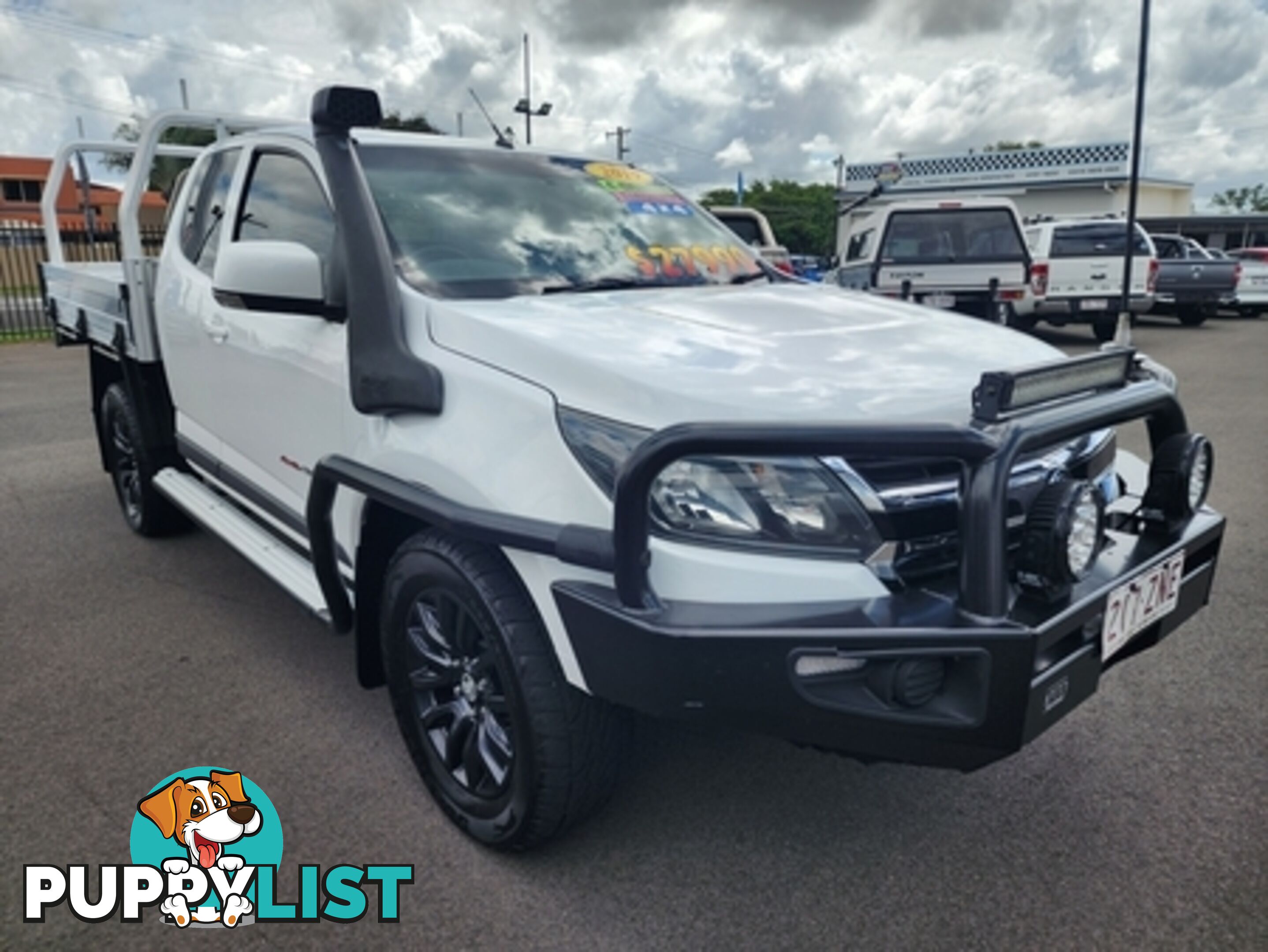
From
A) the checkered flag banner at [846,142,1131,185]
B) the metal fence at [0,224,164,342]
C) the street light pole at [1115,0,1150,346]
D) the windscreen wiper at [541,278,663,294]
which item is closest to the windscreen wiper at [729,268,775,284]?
the windscreen wiper at [541,278,663,294]

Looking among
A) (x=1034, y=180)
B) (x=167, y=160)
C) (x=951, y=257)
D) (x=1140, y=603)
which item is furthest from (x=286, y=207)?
(x=1034, y=180)

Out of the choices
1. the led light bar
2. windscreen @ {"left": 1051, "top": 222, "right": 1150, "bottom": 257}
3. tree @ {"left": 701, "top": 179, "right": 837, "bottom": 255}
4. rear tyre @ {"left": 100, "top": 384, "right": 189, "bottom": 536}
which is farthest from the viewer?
tree @ {"left": 701, "top": 179, "right": 837, "bottom": 255}

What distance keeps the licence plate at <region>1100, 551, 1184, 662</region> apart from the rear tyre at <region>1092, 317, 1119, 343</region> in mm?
12504

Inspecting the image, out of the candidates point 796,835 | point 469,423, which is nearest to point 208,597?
point 469,423

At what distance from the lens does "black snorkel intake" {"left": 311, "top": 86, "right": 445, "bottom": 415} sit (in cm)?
234

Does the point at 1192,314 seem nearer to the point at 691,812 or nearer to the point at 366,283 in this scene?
the point at 691,812

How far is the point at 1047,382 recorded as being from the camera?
6.61 feet

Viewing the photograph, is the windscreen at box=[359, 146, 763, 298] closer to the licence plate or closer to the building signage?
the licence plate

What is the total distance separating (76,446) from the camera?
7.02 metres

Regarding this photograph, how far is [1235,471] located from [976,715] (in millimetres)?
5331

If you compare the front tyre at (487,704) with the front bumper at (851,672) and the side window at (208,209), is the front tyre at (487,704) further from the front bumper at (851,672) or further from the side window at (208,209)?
the side window at (208,209)

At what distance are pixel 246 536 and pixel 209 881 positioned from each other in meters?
1.46

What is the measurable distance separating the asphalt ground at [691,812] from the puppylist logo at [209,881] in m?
0.04

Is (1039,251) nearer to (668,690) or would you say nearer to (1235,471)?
(1235,471)
